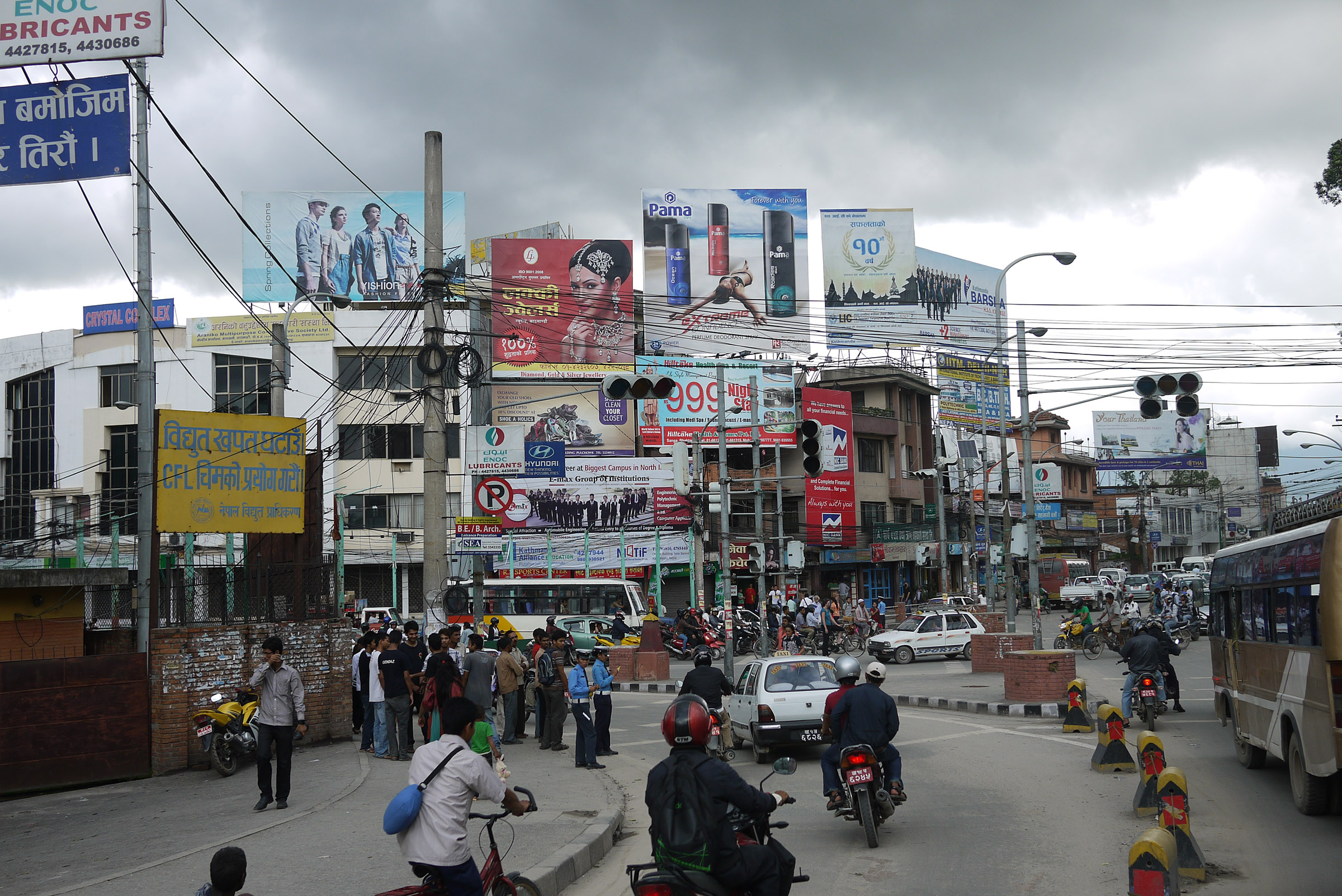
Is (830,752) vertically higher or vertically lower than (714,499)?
lower

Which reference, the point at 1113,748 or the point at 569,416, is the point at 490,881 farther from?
the point at 569,416

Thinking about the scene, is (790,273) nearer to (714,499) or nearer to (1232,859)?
(714,499)

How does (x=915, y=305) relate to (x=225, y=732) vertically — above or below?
above

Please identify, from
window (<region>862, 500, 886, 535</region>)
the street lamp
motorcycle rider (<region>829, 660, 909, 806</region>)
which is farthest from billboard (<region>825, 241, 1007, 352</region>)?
motorcycle rider (<region>829, 660, 909, 806</region>)

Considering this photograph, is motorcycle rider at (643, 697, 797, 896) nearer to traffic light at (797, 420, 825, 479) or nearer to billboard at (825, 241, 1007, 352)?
traffic light at (797, 420, 825, 479)

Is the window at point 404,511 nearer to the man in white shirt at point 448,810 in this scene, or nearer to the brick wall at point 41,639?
the brick wall at point 41,639

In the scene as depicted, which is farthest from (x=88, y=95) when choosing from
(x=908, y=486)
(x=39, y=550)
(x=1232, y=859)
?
(x=908, y=486)

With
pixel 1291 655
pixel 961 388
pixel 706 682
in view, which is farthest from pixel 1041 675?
pixel 961 388

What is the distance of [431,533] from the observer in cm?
1644

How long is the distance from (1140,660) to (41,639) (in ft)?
48.7

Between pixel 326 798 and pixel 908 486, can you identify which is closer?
pixel 326 798

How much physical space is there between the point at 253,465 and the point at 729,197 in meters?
44.4

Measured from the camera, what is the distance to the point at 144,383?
1360 centimetres

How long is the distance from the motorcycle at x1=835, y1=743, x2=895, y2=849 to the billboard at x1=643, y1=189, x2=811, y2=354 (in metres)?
47.6
